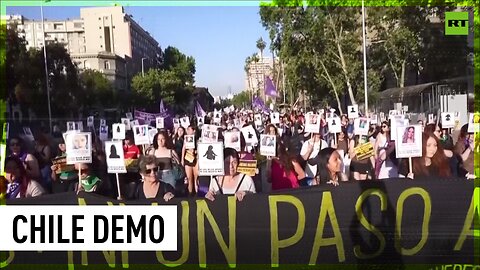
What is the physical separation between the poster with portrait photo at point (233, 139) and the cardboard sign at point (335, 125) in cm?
86

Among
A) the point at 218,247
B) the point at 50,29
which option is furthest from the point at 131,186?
the point at 50,29

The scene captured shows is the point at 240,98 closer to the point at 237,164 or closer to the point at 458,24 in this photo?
the point at 237,164

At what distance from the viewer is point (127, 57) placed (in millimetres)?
4418

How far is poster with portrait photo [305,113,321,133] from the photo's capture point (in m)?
4.95

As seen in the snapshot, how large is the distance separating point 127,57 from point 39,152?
3.52ft

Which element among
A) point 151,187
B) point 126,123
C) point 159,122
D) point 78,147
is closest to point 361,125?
point 159,122

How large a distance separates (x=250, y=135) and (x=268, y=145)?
246 mm

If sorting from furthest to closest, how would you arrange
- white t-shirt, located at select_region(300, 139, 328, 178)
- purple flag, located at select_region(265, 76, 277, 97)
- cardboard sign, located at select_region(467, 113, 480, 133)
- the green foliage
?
purple flag, located at select_region(265, 76, 277, 97) < the green foliage < white t-shirt, located at select_region(300, 139, 328, 178) < cardboard sign, located at select_region(467, 113, 480, 133)

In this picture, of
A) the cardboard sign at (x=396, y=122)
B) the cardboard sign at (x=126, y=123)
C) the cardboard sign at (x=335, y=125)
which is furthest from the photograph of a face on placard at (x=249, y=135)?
the cardboard sign at (x=396, y=122)

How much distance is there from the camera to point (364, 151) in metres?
4.83

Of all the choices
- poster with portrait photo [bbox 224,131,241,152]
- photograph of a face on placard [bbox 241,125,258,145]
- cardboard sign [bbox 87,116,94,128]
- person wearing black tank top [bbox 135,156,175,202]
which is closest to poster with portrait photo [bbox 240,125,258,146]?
photograph of a face on placard [bbox 241,125,258,145]

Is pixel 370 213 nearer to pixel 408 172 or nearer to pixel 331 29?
pixel 408 172

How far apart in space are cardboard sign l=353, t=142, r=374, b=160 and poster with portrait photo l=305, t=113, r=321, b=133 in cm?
41

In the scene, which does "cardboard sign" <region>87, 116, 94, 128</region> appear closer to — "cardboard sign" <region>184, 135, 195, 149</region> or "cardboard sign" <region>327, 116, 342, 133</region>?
"cardboard sign" <region>184, 135, 195, 149</region>
